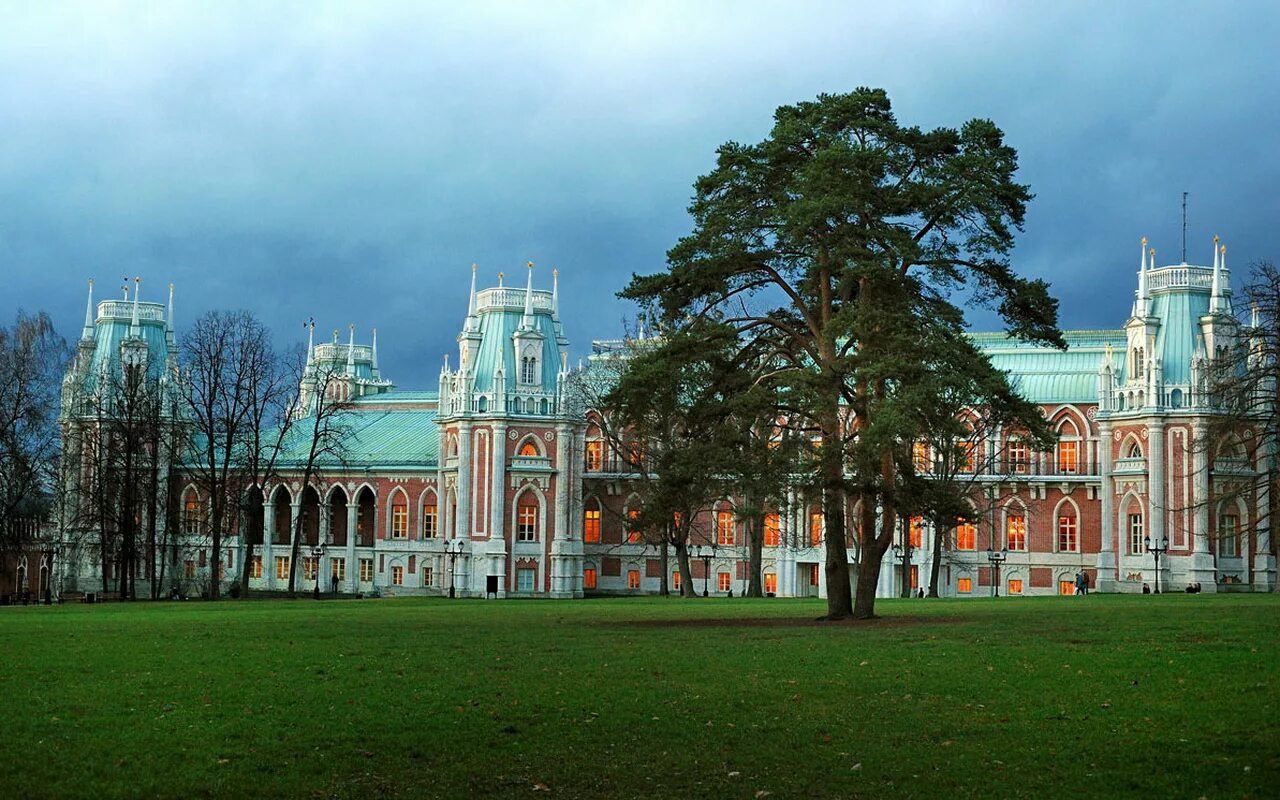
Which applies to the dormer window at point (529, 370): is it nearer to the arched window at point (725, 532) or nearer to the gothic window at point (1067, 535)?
the arched window at point (725, 532)

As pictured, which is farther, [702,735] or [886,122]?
[886,122]

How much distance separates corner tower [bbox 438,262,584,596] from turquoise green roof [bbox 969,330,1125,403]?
24697 millimetres

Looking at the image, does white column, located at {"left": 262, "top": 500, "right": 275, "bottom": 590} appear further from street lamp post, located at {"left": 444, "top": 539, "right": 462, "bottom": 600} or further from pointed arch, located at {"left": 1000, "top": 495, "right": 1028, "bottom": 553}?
pointed arch, located at {"left": 1000, "top": 495, "right": 1028, "bottom": 553}

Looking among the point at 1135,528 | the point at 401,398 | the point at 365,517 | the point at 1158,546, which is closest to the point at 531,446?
the point at 365,517

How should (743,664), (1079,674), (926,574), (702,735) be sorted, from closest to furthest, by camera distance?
(702,735) → (1079,674) → (743,664) → (926,574)

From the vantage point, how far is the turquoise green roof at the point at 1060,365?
8931 centimetres

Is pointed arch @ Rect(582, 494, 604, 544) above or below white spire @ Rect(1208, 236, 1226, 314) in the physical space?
below

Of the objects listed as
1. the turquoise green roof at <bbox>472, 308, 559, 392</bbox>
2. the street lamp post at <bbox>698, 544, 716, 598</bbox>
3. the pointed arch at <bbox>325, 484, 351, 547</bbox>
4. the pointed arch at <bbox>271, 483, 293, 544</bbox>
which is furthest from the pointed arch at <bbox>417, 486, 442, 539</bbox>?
the street lamp post at <bbox>698, 544, 716, 598</bbox>

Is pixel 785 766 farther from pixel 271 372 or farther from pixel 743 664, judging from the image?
pixel 271 372

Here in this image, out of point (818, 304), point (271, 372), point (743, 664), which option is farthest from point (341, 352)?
point (743, 664)

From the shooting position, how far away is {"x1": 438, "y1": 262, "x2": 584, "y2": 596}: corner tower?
87.7m

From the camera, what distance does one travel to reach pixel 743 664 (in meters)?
23.3

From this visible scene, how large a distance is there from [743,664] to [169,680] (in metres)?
8.24

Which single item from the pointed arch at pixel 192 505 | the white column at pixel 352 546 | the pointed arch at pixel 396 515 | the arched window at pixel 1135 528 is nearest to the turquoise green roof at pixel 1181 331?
the arched window at pixel 1135 528
